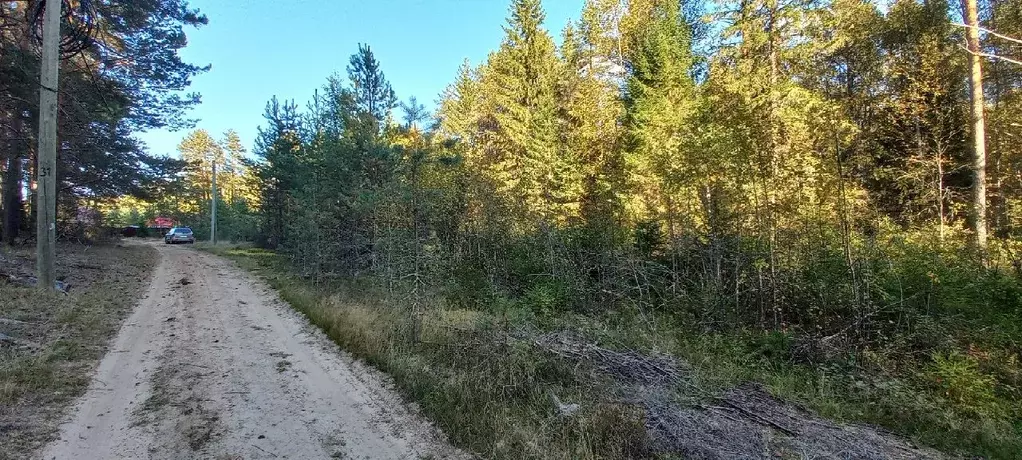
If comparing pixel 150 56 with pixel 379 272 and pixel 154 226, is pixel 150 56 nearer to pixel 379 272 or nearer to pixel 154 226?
pixel 379 272

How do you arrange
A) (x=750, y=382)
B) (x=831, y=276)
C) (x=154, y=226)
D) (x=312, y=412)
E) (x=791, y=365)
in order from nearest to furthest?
1. (x=312, y=412)
2. (x=750, y=382)
3. (x=791, y=365)
4. (x=831, y=276)
5. (x=154, y=226)

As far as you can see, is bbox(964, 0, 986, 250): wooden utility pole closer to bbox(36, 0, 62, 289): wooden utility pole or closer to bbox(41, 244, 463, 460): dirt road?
bbox(41, 244, 463, 460): dirt road

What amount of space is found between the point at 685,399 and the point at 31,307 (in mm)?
10934

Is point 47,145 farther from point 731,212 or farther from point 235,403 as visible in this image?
point 731,212

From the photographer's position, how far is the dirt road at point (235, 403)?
13.0 ft

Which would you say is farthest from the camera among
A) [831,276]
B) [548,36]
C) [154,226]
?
[154,226]

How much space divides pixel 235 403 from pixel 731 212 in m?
8.15

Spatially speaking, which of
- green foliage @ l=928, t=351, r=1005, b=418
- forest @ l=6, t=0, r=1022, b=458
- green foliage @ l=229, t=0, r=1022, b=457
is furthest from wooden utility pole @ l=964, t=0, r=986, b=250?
green foliage @ l=928, t=351, r=1005, b=418

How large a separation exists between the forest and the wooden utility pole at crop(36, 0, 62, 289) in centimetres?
112

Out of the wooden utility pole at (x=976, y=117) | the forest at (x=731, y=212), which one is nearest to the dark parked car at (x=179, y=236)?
the forest at (x=731, y=212)

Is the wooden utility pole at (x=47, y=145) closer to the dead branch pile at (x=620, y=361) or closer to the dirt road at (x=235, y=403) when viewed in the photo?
the dirt road at (x=235, y=403)

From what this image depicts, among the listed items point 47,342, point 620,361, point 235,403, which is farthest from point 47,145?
point 620,361

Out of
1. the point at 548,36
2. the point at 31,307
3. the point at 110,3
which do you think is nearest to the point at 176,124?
the point at 110,3

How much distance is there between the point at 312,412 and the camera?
4750 mm
